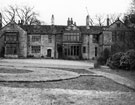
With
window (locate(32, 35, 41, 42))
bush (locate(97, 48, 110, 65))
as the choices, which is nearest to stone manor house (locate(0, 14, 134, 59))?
window (locate(32, 35, 41, 42))

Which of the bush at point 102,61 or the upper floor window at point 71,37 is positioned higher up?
the upper floor window at point 71,37

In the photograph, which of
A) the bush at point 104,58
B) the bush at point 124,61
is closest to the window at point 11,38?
the bush at point 104,58

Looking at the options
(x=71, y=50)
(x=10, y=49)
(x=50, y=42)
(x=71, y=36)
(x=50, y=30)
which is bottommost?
(x=71, y=50)

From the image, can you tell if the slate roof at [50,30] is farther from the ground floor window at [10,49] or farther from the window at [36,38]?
the ground floor window at [10,49]

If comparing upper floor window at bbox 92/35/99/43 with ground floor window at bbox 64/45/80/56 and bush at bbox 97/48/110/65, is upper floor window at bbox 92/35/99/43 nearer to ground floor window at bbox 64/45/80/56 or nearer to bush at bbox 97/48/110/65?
ground floor window at bbox 64/45/80/56

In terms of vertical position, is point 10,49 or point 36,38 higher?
point 36,38

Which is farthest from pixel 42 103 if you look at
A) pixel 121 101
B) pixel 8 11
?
pixel 8 11

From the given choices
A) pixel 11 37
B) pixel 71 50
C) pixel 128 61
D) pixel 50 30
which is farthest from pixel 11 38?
pixel 128 61

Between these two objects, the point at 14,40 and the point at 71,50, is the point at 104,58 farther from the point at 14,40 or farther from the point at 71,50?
the point at 14,40

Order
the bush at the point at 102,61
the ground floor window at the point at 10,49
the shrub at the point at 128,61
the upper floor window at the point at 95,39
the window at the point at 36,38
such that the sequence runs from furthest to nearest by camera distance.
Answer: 1. the upper floor window at the point at 95,39
2. the window at the point at 36,38
3. the ground floor window at the point at 10,49
4. the bush at the point at 102,61
5. the shrub at the point at 128,61

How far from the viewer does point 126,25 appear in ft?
144

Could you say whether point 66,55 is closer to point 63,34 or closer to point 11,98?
point 63,34

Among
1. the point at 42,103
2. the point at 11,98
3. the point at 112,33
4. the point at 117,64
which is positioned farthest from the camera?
the point at 112,33

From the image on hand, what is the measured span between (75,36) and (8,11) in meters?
27.2
